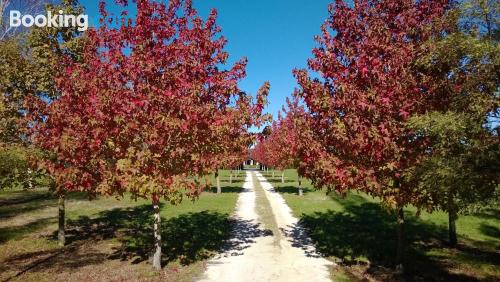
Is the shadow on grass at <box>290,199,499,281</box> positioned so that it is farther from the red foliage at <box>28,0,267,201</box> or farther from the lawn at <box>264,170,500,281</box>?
the red foliage at <box>28,0,267,201</box>

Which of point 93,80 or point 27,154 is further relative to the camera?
point 27,154

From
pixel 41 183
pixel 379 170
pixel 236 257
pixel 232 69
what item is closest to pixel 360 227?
pixel 236 257

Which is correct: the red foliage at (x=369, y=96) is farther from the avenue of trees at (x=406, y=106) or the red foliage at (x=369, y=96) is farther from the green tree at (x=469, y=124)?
the green tree at (x=469, y=124)

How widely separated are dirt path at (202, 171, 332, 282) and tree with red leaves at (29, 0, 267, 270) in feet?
8.41

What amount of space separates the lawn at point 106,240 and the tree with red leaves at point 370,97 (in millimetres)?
5928

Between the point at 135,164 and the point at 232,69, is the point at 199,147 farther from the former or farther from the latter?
the point at 232,69

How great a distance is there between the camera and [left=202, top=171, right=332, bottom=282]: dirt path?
40.2 ft

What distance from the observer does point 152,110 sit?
37.2 feet

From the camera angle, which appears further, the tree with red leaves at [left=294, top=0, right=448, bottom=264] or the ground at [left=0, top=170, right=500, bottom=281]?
the ground at [left=0, top=170, right=500, bottom=281]

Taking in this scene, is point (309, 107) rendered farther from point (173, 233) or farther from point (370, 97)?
point (173, 233)

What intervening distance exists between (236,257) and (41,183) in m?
7.77

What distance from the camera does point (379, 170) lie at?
1123cm

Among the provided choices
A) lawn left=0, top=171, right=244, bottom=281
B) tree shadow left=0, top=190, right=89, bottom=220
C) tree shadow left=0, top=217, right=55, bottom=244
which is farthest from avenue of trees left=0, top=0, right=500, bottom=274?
tree shadow left=0, top=190, right=89, bottom=220

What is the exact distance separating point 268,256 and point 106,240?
25.1 ft
